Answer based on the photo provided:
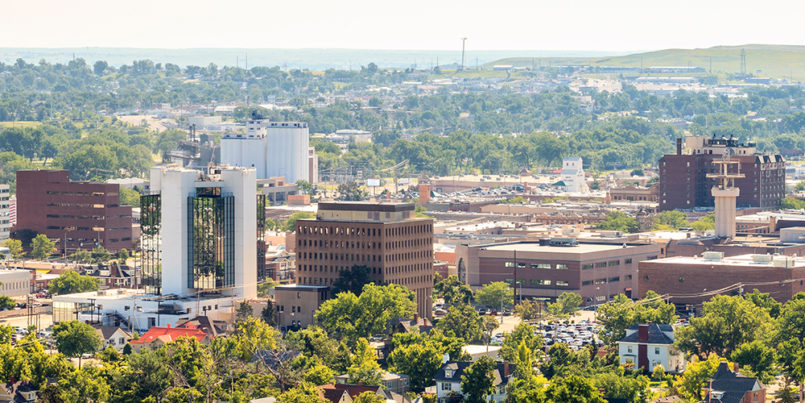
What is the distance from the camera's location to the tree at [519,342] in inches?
4193

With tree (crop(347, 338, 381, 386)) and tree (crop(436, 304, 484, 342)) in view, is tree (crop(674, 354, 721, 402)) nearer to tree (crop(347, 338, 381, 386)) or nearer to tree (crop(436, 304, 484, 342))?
tree (crop(347, 338, 381, 386))

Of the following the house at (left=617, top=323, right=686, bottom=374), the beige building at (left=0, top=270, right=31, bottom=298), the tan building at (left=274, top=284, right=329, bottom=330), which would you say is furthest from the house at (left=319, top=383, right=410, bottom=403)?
the beige building at (left=0, top=270, right=31, bottom=298)

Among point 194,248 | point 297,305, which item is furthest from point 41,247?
point 297,305

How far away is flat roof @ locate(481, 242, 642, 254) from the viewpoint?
151875 millimetres

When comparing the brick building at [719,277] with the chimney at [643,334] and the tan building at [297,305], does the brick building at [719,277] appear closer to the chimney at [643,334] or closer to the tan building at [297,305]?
the chimney at [643,334]

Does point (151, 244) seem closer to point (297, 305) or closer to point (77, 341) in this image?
point (297, 305)

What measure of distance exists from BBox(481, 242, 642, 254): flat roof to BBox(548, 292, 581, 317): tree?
29.8 ft

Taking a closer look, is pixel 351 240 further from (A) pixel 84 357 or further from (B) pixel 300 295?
(A) pixel 84 357

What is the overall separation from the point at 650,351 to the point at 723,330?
15.2 feet

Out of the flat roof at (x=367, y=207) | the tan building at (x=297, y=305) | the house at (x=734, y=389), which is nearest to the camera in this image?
the house at (x=734, y=389)

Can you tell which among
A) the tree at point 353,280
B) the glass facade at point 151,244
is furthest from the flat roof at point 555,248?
the glass facade at point 151,244

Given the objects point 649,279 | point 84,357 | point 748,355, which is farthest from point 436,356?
point 649,279

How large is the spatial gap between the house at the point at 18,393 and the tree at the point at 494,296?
49.7m

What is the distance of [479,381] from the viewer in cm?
9694
